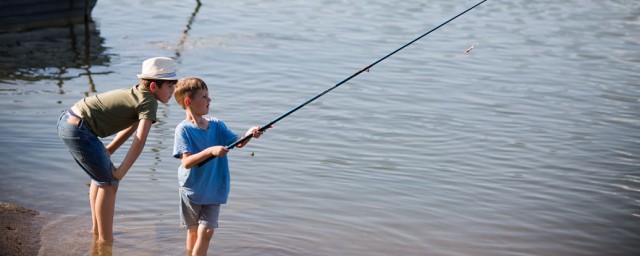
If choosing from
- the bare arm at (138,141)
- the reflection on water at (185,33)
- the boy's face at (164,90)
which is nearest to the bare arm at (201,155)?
the bare arm at (138,141)

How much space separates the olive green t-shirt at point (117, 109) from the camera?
5.16m

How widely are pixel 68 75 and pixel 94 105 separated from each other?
7.16 m

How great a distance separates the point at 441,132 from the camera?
9.49m

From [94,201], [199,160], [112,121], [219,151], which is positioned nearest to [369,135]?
[94,201]

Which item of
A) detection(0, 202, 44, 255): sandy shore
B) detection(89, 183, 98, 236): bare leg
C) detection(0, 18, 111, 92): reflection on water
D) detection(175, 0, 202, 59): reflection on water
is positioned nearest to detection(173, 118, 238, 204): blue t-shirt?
detection(89, 183, 98, 236): bare leg

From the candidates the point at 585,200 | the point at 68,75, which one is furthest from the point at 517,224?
the point at 68,75

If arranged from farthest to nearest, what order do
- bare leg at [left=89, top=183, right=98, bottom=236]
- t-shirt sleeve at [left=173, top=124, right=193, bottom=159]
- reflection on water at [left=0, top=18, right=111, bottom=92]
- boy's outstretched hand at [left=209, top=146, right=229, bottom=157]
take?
1. reflection on water at [left=0, top=18, right=111, bottom=92]
2. bare leg at [left=89, top=183, right=98, bottom=236]
3. t-shirt sleeve at [left=173, top=124, right=193, bottom=159]
4. boy's outstretched hand at [left=209, top=146, right=229, bottom=157]

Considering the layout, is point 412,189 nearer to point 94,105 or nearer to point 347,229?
point 347,229

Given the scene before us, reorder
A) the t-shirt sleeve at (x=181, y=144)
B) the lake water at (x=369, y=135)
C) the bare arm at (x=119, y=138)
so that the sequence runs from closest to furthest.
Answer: the t-shirt sleeve at (x=181, y=144) → the bare arm at (x=119, y=138) → the lake water at (x=369, y=135)

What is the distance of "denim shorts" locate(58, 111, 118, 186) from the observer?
17.4ft

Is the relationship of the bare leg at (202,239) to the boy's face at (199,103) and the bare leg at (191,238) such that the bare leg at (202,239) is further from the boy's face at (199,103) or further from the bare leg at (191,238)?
the boy's face at (199,103)

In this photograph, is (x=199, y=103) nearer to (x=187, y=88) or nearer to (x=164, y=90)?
(x=187, y=88)

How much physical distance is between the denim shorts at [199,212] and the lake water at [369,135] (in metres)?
0.75

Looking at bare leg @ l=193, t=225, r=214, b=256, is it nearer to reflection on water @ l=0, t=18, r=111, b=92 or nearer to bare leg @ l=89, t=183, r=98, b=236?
bare leg @ l=89, t=183, r=98, b=236
